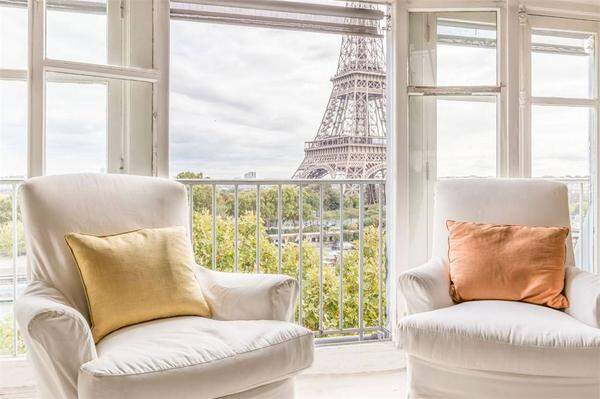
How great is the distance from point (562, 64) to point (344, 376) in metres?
2.35

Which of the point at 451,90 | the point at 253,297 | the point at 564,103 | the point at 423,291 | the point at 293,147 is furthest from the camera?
the point at 293,147

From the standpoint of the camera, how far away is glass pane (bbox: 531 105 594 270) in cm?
304

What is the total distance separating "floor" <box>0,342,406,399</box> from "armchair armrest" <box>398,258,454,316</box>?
51cm

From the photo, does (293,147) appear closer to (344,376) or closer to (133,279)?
(344,376)

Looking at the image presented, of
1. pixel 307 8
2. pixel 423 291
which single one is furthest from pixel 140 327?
pixel 307 8

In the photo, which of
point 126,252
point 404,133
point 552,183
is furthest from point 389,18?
point 126,252

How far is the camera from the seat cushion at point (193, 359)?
1.28 meters

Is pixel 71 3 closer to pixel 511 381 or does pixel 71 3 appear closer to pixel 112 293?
pixel 112 293

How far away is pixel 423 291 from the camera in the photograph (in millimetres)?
1995

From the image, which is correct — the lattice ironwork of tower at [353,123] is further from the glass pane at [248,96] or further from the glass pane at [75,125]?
the glass pane at [75,125]

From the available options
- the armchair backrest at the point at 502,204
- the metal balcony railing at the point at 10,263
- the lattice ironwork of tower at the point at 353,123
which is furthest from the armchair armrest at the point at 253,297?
the lattice ironwork of tower at the point at 353,123

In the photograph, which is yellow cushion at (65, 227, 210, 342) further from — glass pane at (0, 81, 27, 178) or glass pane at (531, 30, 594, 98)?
glass pane at (531, 30, 594, 98)

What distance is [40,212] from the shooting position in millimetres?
1817

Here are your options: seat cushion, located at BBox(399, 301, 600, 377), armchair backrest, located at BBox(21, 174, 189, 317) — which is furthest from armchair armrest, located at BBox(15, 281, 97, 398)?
seat cushion, located at BBox(399, 301, 600, 377)
